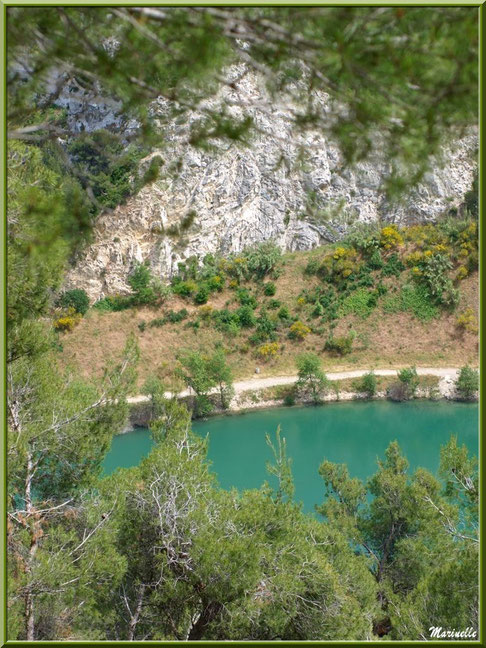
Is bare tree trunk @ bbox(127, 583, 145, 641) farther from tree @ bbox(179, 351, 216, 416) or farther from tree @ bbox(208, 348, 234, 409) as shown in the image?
tree @ bbox(208, 348, 234, 409)

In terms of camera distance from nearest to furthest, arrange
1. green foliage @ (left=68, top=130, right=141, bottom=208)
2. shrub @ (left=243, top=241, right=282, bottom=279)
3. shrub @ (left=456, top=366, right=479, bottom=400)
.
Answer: green foliage @ (left=68, top=130, right=141, bottom=208) → shrub @ (left=456, top=366, right=479, bottom=400) → shrub @ (left=243, top=241, right=282, bottom=279)

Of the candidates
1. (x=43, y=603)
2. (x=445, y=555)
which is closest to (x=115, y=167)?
(x=43, y=603)

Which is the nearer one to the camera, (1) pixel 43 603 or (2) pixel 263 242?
(1) pixel 43 603

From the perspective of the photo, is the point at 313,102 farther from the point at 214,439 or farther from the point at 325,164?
the point at 214,439

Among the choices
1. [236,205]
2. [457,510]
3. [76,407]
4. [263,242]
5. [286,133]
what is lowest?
[457,510]

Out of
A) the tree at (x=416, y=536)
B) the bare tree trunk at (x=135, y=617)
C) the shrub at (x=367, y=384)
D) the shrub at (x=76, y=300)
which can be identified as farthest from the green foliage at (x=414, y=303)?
the bare tree trunk at (x=135, y=617)

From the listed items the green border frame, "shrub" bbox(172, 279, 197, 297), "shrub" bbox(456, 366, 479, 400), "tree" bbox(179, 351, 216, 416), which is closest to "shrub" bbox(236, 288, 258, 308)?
"shrub" bbox(172, 279, 197, 297)

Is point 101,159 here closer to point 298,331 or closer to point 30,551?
point 30,551
